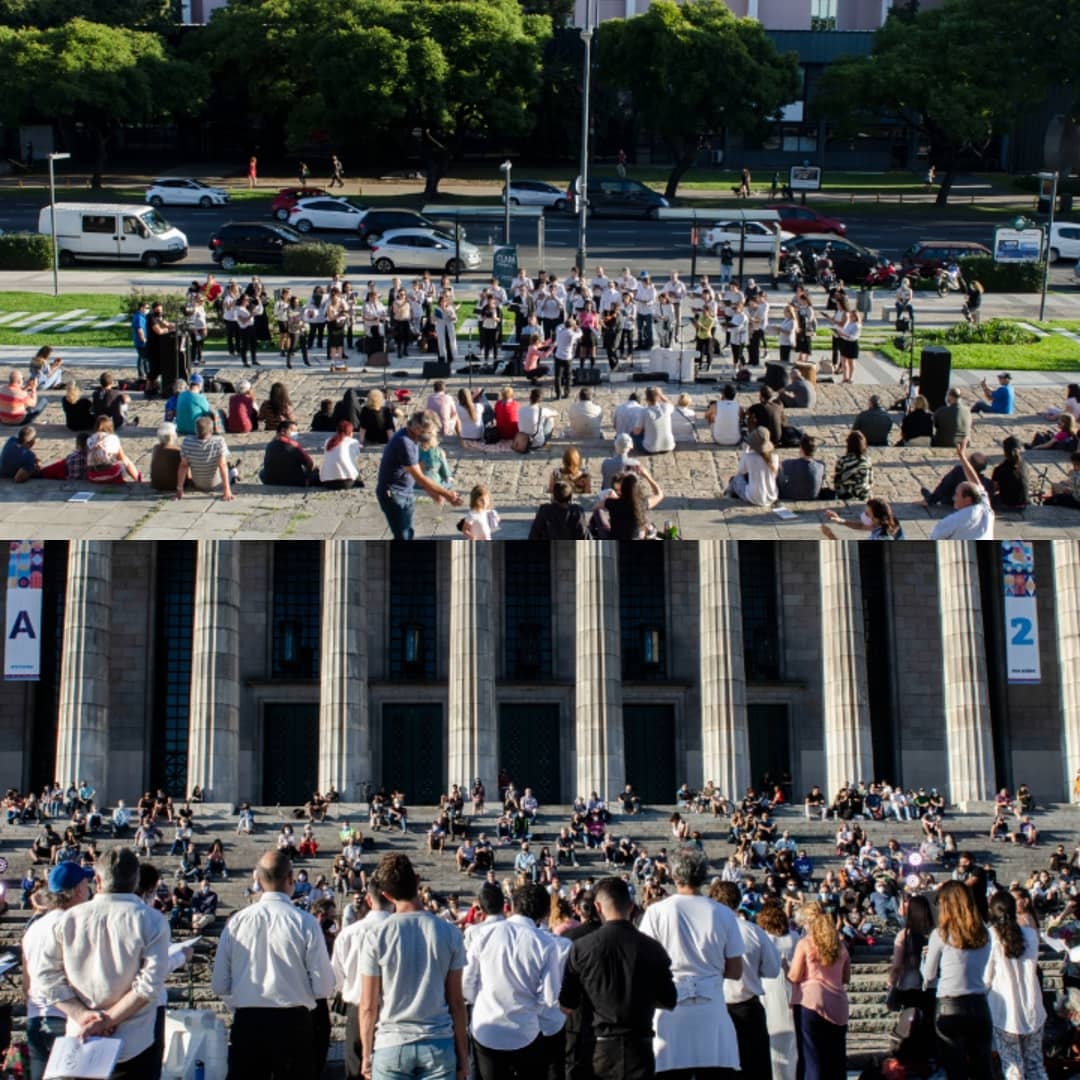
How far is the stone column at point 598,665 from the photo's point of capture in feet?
142

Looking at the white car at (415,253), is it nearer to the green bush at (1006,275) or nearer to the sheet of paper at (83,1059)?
the green bush at (1006,275)

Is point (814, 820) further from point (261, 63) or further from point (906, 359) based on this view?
point (261, 63)

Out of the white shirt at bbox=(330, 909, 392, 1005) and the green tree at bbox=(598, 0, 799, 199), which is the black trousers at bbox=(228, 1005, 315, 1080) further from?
the green tree at bbox=(598, 0, 799, 199)

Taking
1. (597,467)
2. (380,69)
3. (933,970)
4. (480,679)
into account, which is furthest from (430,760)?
(380,69)

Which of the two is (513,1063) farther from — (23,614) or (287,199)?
(287,199)

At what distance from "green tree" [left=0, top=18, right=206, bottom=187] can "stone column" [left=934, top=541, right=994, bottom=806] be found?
164ft

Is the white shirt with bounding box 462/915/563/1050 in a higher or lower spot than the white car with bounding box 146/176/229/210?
lower

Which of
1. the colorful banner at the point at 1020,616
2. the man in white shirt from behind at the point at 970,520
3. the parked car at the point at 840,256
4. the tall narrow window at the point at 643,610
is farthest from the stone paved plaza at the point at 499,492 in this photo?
the parked car at the point at 840,256

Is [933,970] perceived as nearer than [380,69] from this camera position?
Yes

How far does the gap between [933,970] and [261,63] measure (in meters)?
78.8

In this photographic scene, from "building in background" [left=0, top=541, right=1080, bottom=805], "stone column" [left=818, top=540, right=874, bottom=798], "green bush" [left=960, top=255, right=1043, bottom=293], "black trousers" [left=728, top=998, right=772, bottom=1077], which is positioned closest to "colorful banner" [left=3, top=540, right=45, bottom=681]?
"building in background" [left=0, top=541, right=1080, bottom=805]

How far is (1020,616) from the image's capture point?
4169 cm

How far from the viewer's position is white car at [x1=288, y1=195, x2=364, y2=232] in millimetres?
71750

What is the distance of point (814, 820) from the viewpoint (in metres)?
37.9
